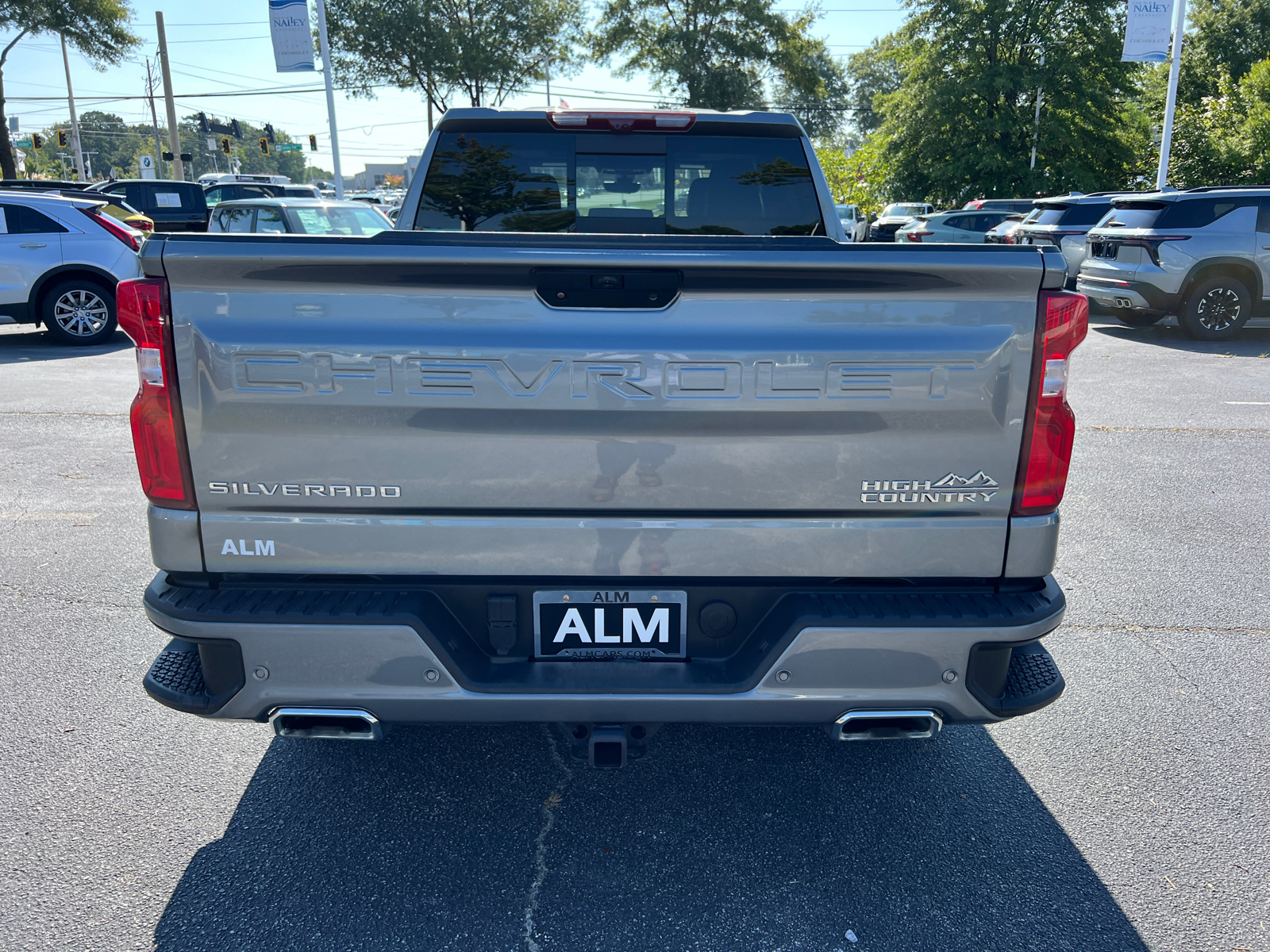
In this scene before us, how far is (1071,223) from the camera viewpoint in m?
16.5

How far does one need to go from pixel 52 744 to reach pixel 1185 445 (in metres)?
7.82

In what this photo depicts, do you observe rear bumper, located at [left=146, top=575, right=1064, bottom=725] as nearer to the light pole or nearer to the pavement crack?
the pavement crack

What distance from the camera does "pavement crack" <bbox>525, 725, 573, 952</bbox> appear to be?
2.36 metres

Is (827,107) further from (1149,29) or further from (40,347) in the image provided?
(40,347)

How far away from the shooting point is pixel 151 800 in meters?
2.89

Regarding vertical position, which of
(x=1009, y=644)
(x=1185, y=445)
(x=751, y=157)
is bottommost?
(x=1185, y=445)

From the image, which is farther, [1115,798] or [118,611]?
[118,611]

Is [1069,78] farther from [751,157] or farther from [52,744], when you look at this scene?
[52,744]

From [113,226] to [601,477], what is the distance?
40.3ft

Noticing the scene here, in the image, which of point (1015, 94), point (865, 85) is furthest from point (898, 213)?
point (865, 85)

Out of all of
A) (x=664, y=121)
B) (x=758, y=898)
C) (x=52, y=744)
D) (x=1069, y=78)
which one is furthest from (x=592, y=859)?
(x=1069, y=78)

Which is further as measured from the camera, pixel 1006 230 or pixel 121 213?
pixel 1006 230

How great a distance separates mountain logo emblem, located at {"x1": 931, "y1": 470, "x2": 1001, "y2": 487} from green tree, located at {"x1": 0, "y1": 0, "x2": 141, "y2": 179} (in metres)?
32.1

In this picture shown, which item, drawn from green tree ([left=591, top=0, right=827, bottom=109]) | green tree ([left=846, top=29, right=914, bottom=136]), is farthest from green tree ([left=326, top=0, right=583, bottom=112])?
green tree ([left=846, top=29, right=914, bottom=136])
